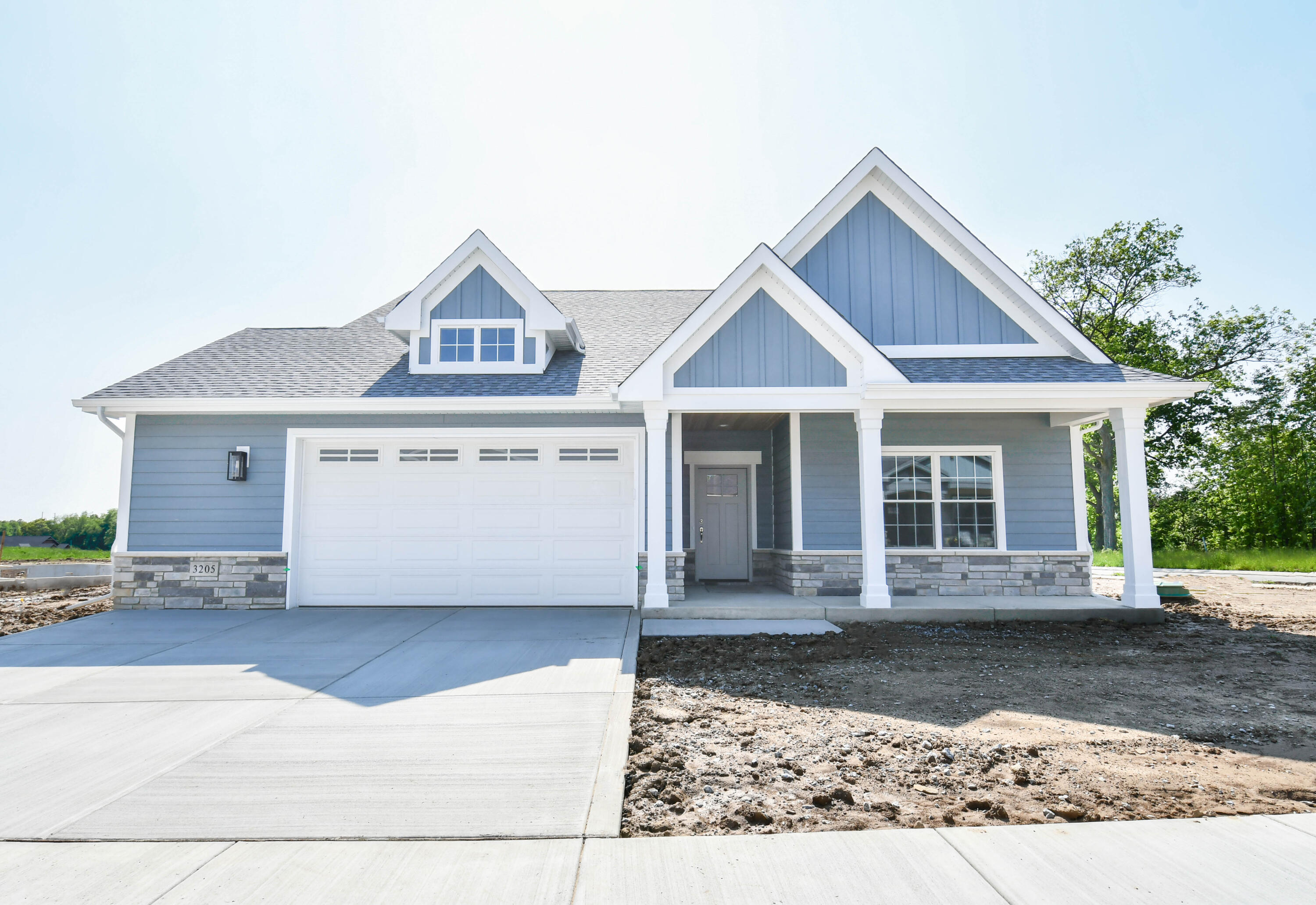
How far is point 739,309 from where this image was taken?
8461 mm

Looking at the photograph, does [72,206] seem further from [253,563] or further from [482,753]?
[482,753]

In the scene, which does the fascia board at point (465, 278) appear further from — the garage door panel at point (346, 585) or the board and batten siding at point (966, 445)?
the board and batten siding at point (966, 445)

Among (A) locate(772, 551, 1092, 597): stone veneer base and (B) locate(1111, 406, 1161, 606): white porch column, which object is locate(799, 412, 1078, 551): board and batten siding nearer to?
(A) locate(772, 551, 1092, 597): stone veneer base

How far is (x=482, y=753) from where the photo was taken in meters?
3.72

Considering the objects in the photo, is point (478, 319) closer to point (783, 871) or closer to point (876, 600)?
point (876, 600)

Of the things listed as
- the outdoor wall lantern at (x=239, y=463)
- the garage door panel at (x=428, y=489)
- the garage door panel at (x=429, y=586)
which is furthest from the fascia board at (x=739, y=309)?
the outdoor wall lantern at (x=239, y=463)

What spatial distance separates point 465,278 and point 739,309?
14.4 feet

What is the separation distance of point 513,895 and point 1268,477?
27.8 meters

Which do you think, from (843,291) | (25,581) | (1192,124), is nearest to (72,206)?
(25,581)

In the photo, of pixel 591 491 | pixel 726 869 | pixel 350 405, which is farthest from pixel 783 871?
pixel 350 405

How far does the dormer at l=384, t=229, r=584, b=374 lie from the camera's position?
1000 centimetres

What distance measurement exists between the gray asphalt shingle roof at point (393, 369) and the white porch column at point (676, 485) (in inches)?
40.8

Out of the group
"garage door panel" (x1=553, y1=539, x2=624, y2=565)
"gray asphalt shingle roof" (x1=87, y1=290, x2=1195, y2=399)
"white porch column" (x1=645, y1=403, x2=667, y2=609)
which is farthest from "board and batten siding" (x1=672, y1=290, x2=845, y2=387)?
"garage door panel" (x1=553, y1=539, x2=624, y2=565)

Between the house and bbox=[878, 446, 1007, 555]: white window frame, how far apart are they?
4 centimetres
